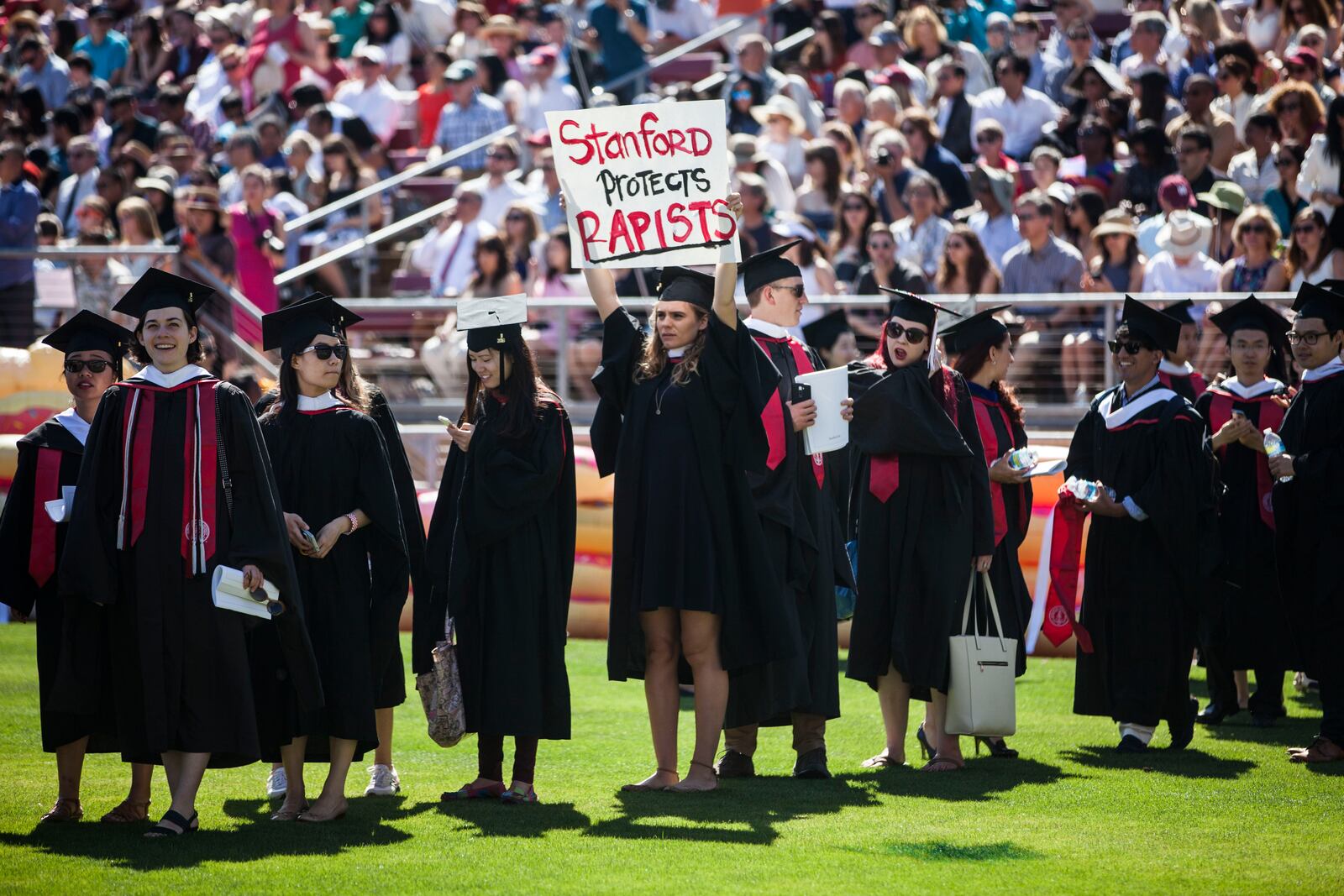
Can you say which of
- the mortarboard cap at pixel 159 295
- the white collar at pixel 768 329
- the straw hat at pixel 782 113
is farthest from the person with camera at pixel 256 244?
the mortarboard cap at pixel 159 295

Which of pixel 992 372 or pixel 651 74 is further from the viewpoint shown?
pixel 651 74

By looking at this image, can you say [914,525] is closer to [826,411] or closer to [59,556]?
[826,411]

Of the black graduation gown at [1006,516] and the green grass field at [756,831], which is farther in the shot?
the black graduation gown at [1006,516]

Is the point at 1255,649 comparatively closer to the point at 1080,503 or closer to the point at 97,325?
the point at 1080,503

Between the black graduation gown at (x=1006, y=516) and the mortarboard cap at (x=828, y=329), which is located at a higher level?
the mortarboard cap at (x=828, y=329)

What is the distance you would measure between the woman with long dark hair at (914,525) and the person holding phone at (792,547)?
22 cm

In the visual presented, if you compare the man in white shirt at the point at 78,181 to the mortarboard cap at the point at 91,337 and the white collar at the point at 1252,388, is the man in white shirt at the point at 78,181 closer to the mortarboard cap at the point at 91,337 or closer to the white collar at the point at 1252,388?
the mortarboard cap at the point at 91,337

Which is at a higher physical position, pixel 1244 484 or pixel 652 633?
pixel 1244 484

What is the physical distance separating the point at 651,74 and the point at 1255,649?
12.4 m

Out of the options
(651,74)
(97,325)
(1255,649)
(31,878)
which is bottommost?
(31,878)

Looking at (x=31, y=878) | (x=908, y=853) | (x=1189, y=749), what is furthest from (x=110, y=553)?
(x=1189, y=749)

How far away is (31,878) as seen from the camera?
6402 mm

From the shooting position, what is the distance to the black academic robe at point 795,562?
8.27 meters

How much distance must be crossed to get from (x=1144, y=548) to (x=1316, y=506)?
890 mm
